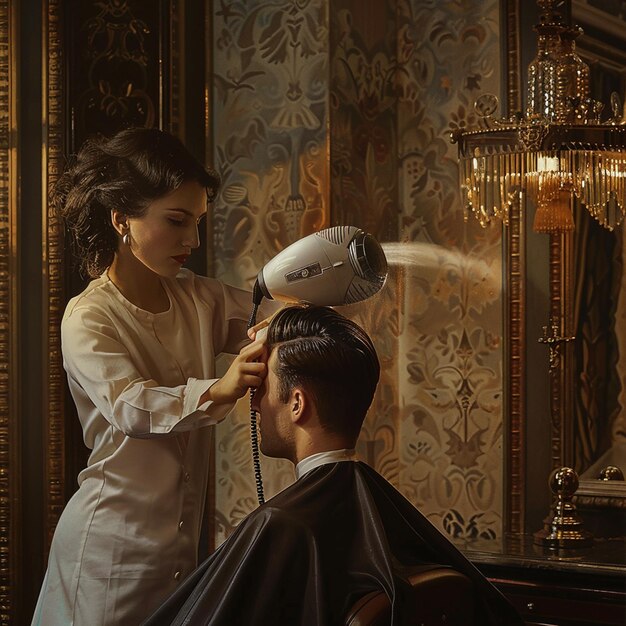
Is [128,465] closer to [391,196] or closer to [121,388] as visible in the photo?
[121,388]

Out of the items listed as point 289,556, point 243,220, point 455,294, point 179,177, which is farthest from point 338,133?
point 289,556

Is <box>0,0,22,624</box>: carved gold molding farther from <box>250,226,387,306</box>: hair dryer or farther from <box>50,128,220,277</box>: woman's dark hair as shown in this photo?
<box>250,226,387,306</box>: hair dryer

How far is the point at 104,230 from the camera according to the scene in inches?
83.4

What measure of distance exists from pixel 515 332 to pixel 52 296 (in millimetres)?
1177

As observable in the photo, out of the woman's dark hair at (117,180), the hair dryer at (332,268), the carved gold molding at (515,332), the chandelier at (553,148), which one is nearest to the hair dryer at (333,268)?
the hair dryer at (332,268)

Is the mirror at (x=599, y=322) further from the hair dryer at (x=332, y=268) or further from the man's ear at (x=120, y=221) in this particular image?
the man's ear at (x=120, y=221)

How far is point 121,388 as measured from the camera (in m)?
1.92

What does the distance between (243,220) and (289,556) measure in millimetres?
1411

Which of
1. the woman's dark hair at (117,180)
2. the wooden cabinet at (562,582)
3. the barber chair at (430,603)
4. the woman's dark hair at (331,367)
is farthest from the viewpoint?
the wooden cabinet at (562,582)

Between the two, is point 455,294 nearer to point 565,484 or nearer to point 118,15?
point 565,484

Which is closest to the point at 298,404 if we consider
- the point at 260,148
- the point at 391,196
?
the point at 260,148

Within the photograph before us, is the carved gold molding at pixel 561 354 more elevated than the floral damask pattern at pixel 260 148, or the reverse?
the floral damask pattern at pixel 260 148

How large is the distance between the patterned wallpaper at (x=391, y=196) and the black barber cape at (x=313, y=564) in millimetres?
1080

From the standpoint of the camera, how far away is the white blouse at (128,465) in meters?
1.92
